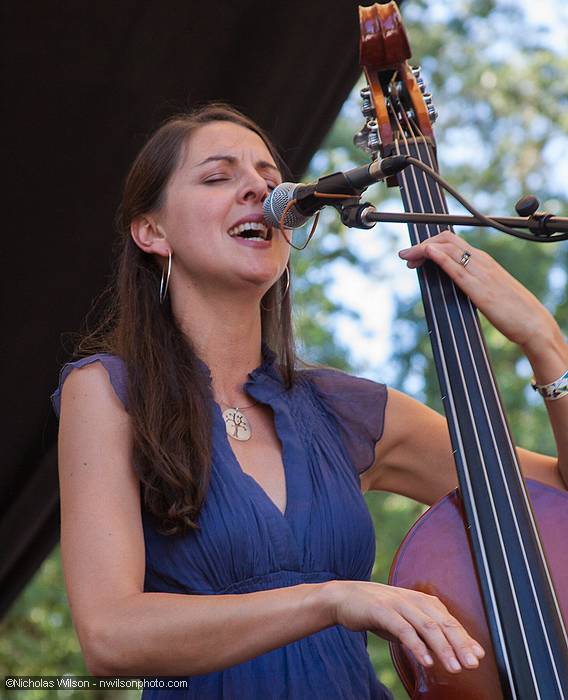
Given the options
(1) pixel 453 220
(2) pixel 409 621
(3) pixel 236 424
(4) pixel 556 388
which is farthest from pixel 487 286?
(2) pixel 409 621

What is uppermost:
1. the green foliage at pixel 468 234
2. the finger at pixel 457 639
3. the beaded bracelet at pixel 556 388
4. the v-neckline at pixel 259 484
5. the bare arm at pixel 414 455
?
the green foliage at pixel 468 234

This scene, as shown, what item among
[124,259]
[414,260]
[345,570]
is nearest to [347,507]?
[345,570]

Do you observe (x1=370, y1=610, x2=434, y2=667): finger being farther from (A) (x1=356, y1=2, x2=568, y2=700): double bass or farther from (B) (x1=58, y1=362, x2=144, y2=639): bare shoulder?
(B) (x1=58, y1=362, x2=144, y2=639): bare shoulder

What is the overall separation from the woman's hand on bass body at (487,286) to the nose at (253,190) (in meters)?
0.35

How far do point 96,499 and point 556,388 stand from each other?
34.4 inches

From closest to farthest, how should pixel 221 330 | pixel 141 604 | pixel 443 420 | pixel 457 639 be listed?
pixel 457 639, pixel 141 604, pixel 221 330, pixel 443 420

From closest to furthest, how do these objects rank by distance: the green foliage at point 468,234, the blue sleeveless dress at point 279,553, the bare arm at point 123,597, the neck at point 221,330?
the bare arm at point 123,597
the blue sleeveless dress at point 279,553
the neck at point 221,330
the green foliage at point 468,234

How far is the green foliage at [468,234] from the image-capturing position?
785 cm

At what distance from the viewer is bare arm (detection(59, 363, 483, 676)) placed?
140cm

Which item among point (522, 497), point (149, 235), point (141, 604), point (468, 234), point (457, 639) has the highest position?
point (468, 234)

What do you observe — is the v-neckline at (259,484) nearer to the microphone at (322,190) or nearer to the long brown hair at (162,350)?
the long brown hair at (162,350)

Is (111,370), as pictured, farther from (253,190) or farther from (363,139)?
→ (363,139)

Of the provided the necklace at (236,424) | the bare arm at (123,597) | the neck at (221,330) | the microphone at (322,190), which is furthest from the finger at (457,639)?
the neck at (221,330)

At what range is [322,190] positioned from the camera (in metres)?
1.68
